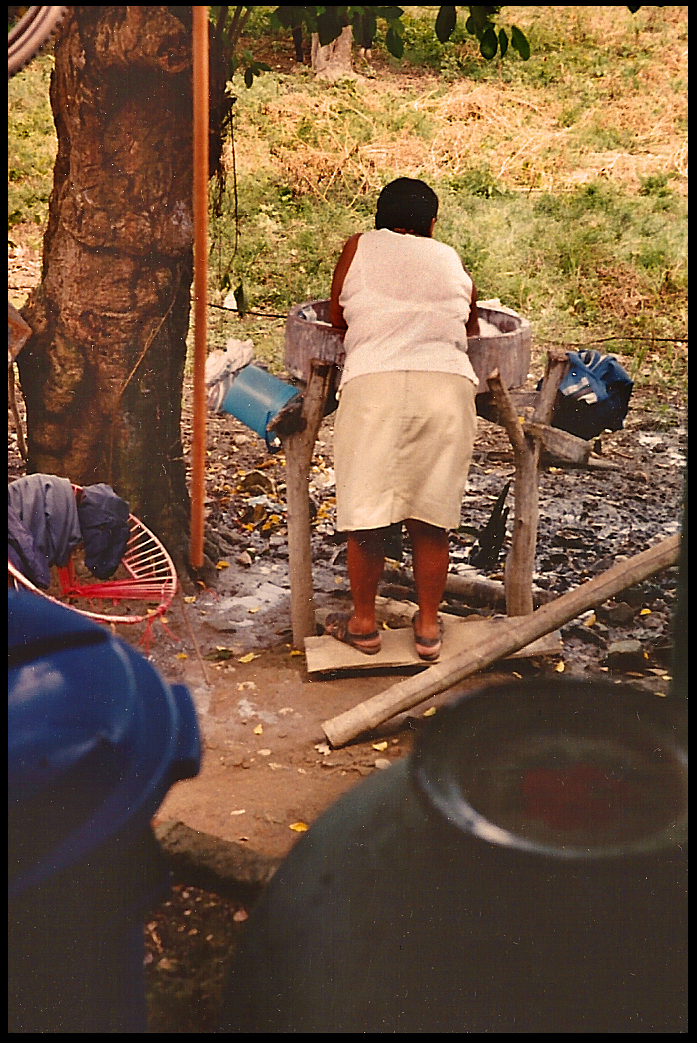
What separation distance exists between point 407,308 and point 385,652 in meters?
0.69

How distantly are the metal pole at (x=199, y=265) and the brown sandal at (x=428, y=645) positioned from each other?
1.55ft

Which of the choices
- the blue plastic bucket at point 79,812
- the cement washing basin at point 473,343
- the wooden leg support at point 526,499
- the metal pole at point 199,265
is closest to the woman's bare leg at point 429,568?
the wooden leg support at point 526,499

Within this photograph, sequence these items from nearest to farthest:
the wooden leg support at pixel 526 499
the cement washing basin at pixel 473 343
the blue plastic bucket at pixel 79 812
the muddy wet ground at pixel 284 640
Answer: the blue plastic bucket at pixel 79 812, the muddy wet ground at pixel 284 640, the cement washing basin at pixel 473 343, the wooden leg support at pixel 526 499

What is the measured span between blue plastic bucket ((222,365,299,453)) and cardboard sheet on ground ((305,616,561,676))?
46cm

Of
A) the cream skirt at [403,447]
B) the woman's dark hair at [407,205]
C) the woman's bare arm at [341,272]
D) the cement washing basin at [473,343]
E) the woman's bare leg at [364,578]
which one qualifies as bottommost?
the woman's bare leg at [364,578]

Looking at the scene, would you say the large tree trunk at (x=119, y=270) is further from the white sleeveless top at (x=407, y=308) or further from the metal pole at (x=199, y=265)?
the white sleeveless top at (x=407, y=308)

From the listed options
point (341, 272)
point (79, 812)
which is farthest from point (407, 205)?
point (79, 812)

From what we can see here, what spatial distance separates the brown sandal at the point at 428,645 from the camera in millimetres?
2020

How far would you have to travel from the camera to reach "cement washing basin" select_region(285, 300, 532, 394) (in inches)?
77.5

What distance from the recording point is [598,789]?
5.89 feet

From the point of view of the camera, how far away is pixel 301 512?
2.07 metres

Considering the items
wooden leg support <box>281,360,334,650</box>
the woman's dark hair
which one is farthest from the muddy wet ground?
the woman's dark hair

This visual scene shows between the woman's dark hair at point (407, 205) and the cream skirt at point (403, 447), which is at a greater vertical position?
the woman's dark hair at point (407, 205)

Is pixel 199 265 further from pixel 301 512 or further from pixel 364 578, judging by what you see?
pixel 364 578
